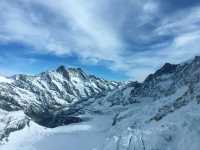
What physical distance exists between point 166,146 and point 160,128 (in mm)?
18713

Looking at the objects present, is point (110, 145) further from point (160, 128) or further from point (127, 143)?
point (160, 128)

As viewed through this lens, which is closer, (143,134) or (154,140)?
(154,140)

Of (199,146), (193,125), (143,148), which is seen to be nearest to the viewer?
(199,146)

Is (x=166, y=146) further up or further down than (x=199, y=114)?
further down

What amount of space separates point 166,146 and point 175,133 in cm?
1250

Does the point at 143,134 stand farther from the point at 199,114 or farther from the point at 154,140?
the point at 199,114

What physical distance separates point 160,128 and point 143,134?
950cm

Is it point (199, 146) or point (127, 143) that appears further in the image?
point (127, 143)

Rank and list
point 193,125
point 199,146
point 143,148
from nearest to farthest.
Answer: point 199,146, point 143,148, point 193,125

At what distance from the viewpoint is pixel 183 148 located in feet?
576

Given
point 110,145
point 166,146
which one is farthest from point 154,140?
point 110,145

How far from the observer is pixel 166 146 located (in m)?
181

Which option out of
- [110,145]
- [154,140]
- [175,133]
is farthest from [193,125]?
[110,145]

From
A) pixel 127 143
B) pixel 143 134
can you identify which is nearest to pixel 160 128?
pixel 143 134
